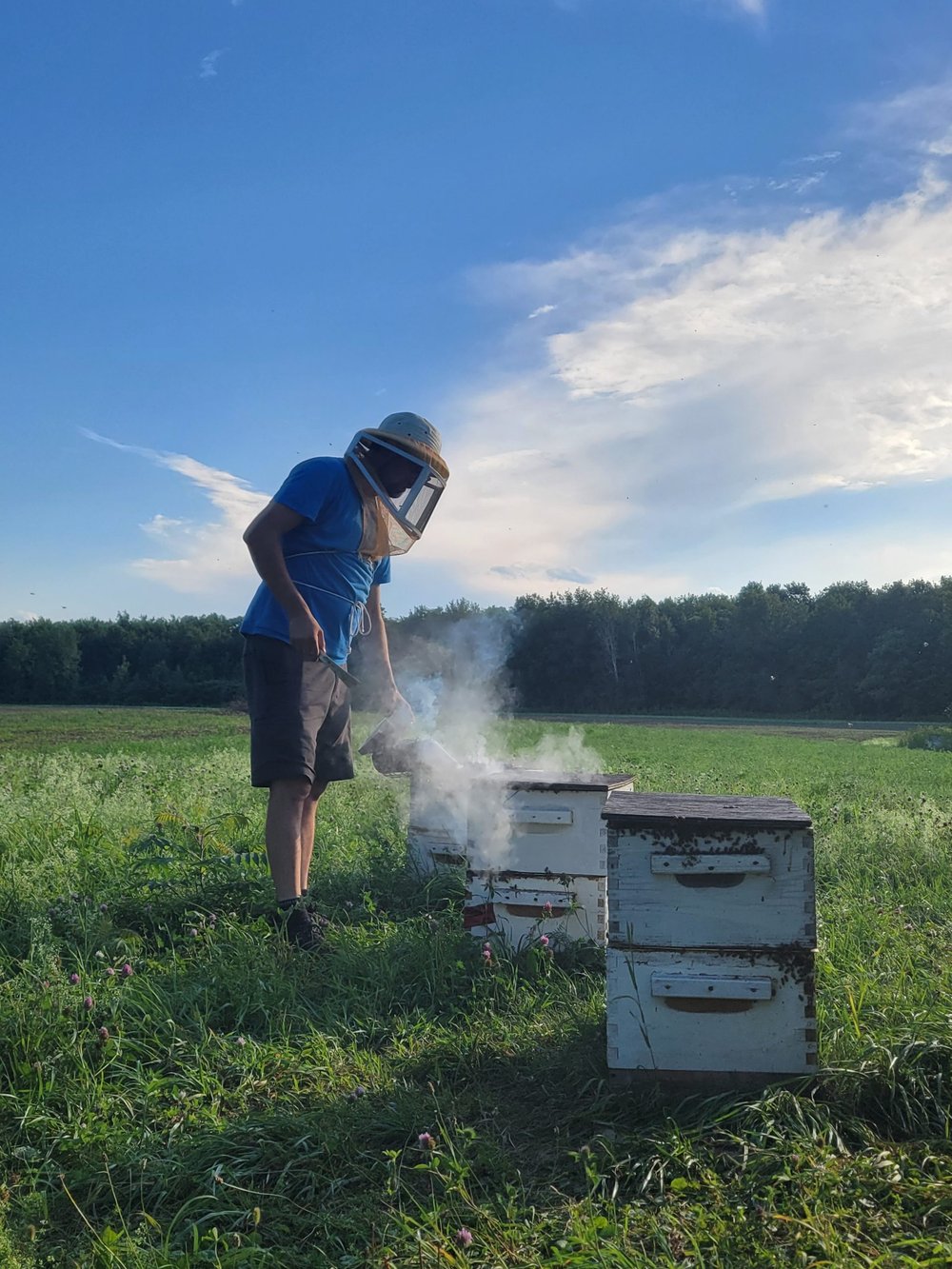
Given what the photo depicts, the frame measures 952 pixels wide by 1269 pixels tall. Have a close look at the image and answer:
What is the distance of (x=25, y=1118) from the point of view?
2.45 meters

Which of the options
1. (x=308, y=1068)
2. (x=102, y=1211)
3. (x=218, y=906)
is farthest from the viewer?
(x=218, y=906)

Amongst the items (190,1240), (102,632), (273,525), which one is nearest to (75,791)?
(273,525)

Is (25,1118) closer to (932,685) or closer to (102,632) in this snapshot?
(932,685)

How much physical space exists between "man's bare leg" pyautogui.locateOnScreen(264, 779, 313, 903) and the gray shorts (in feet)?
0.22

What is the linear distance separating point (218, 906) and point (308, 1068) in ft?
4.93

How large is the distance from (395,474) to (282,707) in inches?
43.2

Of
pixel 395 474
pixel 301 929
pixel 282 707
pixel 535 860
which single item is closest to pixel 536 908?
pixel 535 860

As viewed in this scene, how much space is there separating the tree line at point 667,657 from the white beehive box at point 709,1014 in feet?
115

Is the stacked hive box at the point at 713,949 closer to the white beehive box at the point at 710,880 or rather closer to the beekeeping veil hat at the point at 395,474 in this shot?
the white beehive box at the point at 710,880

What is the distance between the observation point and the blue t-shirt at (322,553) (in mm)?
3678

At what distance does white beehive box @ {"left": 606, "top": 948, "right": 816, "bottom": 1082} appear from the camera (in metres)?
2.41

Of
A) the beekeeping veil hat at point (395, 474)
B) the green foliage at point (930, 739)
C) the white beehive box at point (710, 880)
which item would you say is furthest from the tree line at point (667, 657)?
the white beehive box at point (710, 880)

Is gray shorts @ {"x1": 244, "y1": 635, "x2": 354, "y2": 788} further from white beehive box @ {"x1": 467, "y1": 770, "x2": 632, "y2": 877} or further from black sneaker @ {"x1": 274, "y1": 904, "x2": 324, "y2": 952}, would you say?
white beehive box @ {"x1": 467, "y1": 770, "x2": 632, "y2": 877}

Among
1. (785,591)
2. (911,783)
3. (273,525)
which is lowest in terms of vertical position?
(911,783)
